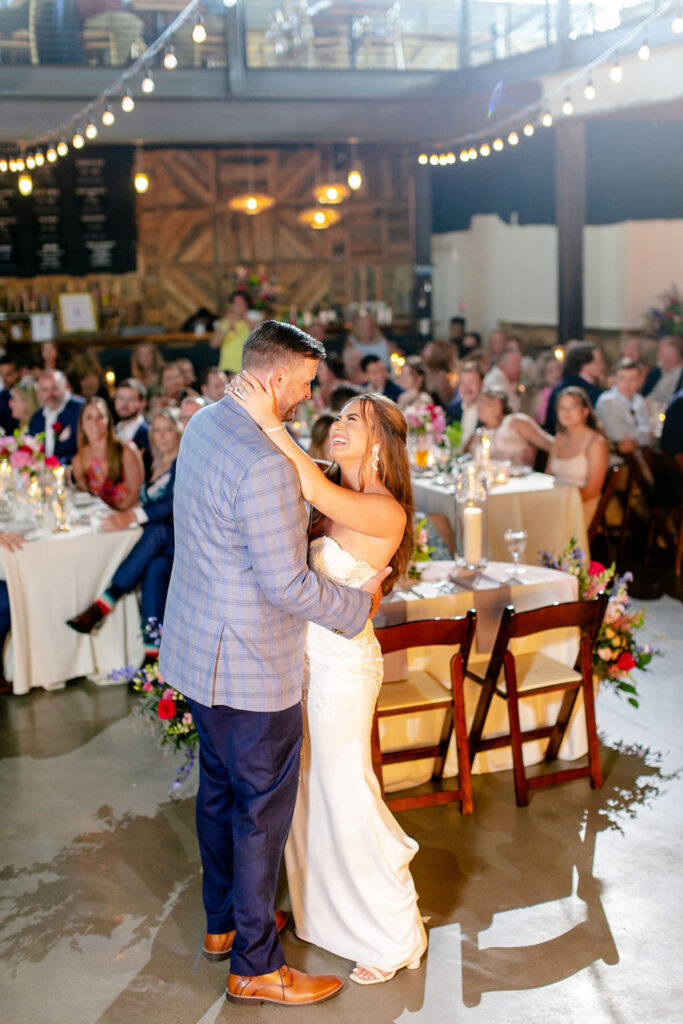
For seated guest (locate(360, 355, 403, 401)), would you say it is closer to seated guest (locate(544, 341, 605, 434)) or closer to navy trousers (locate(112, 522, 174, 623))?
seated guest (locate(544, 341, 605, 434))

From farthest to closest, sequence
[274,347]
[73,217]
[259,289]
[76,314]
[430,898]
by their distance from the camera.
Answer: [73,217], [259,289], [76,314], [430,898], [274,347]

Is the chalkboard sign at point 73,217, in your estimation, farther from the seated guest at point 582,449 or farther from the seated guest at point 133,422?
the seated guest at point 582,449

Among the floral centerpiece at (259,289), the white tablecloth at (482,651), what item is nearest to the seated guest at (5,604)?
the white tablecloth at (482,651)

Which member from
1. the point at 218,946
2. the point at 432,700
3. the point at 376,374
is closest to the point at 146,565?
the point at 432,700

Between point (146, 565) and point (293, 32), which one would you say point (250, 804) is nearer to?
point (146, 565)

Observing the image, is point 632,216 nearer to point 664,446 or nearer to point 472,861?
point 664,446

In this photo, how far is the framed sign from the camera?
1299 cm

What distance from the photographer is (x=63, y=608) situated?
5.34 m

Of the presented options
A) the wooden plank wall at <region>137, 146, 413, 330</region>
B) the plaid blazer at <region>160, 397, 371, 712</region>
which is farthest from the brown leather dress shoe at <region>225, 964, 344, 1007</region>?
the wooden plank wall at <region>137, 146, 413, 330</region>

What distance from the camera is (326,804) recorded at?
3.01 meters

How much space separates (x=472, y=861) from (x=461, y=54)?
1003 centimetres

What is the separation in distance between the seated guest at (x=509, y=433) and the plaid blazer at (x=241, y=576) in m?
4.50

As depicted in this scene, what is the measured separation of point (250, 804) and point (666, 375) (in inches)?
287

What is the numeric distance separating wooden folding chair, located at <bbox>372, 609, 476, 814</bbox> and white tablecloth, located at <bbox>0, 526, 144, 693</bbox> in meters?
1.98
